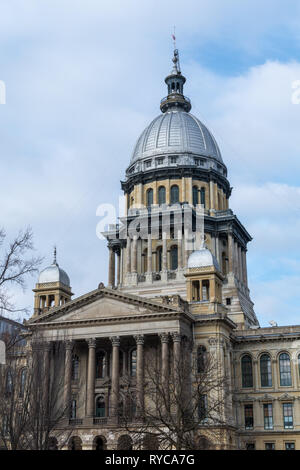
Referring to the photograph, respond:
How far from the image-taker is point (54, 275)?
3103 inches

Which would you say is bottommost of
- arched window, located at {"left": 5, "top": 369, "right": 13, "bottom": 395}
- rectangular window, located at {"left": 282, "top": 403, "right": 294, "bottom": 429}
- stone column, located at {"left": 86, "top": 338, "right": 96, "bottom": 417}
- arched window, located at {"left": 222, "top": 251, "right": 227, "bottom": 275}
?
arched window, located at {"left": 5, "top": 369, "right": 13, "bottom": 395}

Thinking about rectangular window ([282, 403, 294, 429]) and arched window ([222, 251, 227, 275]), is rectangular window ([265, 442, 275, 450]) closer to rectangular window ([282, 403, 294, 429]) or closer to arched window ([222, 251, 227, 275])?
rectangular window ([282, 403, 294, 429])

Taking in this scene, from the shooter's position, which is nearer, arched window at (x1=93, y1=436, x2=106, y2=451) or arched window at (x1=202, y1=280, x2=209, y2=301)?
arched window at (x1=93, y1=436, x2=106, y2=451)

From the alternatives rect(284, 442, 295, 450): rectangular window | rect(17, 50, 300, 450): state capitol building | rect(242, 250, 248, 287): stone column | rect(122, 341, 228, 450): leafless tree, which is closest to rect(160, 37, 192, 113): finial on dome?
rect(17, 50, 300, 450): state capitol building

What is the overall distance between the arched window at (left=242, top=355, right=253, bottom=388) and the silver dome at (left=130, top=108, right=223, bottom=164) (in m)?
31.9

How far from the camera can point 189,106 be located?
103 m

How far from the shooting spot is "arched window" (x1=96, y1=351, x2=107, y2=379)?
70.9 metres

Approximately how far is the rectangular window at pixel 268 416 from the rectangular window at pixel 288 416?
1.33 m

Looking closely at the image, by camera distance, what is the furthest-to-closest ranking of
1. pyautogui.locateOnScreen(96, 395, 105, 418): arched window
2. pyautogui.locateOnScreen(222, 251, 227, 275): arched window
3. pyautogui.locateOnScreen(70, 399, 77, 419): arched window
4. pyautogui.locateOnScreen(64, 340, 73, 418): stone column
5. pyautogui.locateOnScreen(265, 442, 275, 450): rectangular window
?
pyautogui.locateOnScreen(222, 251, 227, 275): arched window, pyautogui.locateOnScreen(265, 442, 275, 450): rectangular window, pyautogui.locateOnScreen(96, 395, 105, 418): arched window, pyautogui.locateOnScreen(70, 399, 77, 419): arched window, pyautogui.locateOnScreen(64, 340, 73, 418): stone column

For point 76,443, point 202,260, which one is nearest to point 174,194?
point 202,260

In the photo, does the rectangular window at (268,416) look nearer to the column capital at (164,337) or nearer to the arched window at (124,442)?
the column capital at (164,337)

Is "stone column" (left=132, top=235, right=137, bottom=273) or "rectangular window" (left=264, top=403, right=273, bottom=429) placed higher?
"stone column" (left=132, top=235, right=137, bottom=273)

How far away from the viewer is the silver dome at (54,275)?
7862 cm
